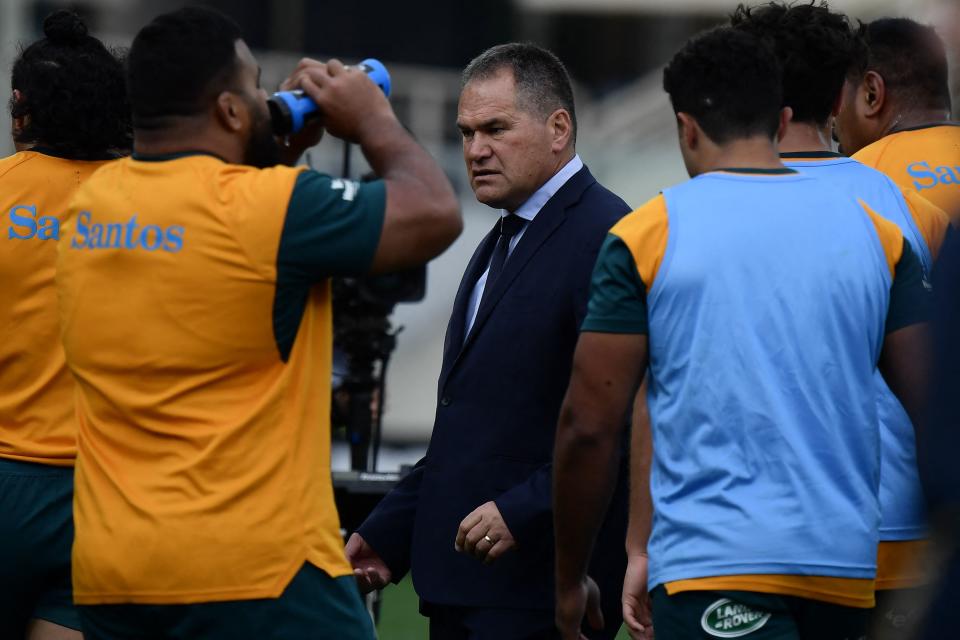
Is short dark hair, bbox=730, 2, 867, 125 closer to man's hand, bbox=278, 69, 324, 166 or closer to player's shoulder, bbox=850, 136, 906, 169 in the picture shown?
player's shoulder, bbox=850, 136, 906, 169

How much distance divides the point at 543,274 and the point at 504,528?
27.0 inches

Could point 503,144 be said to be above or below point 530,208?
above

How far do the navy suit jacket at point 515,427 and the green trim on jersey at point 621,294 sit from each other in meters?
0.71

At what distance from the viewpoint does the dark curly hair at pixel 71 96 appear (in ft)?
12.6

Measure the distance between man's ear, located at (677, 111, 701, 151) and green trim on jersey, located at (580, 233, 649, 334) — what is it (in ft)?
1.02

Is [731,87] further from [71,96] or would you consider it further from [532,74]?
[71,96]

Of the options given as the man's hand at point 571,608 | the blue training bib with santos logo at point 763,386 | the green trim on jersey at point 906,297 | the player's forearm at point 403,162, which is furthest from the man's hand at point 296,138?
the green trim on jersey at point 906,297

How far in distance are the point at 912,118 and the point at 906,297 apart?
1240 millimetres

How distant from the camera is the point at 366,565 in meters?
4.28

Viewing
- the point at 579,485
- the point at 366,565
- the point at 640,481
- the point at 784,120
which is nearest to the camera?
the point at 579,485

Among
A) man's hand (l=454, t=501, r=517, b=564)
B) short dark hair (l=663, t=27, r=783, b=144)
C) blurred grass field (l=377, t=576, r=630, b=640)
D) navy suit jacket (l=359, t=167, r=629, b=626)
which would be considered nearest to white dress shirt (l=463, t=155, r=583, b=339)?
navy suit jacket (l=359, t=167, r=629, b=626)

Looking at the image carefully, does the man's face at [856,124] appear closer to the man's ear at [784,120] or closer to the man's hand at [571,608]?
the man's ear at [784,120]

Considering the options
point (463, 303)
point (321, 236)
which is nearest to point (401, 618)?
point (463, 303)

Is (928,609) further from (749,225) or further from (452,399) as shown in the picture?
(452,399)
